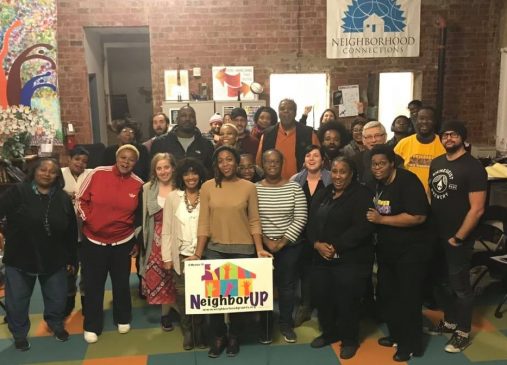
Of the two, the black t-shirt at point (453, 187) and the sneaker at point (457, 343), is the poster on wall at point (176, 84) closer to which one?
the black t-shirt at point (453, 187)

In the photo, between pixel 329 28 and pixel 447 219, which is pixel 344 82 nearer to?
pixel 329 28

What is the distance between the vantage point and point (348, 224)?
346 centimetres

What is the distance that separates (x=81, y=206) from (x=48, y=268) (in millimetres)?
517

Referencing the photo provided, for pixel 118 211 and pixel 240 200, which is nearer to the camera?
pixel 240 200

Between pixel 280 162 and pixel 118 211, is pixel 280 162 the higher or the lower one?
the higher one

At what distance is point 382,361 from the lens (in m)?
3.58

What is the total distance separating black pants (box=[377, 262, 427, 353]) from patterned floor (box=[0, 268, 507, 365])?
17 centimetres

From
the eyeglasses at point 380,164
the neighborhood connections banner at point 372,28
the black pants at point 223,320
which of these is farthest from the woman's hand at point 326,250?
the neighborhood connections banner at point 372,28

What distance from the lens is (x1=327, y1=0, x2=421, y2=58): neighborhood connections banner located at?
7820 mm

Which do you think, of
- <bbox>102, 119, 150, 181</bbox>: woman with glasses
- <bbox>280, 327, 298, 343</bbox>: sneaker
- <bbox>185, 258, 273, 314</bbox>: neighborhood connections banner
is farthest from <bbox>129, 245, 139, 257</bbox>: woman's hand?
<bbox>280, 327, 298, 343</bbox>: sneaker

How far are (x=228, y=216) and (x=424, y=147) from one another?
6.04ft

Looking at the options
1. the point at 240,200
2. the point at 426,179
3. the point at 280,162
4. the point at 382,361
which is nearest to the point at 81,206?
the point at 240,200

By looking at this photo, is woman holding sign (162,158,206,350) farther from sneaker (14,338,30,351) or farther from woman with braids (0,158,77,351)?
sneaker (14,338,30,351)

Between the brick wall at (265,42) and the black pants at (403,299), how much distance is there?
16.3 ft
